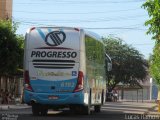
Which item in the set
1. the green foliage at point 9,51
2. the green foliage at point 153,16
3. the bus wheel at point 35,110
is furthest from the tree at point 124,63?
the green foliage at point 153,16

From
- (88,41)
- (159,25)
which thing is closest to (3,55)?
(88,41)

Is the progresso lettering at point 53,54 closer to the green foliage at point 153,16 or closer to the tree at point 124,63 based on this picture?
the green foliage at point 153,16

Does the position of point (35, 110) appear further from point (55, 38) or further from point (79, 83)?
point (55, 38)

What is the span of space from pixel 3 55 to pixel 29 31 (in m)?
19.2

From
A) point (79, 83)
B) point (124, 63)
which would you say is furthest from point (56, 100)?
point (124, 63)

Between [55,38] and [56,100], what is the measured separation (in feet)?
9.26

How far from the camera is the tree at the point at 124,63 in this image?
80.6m

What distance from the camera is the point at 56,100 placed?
23969 mm

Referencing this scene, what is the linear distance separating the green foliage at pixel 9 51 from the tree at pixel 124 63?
3708cm

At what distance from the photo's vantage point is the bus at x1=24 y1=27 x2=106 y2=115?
78.7 ft

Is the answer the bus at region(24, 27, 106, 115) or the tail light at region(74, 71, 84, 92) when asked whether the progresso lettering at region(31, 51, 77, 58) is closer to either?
the bus at region(24, 27, 106, 115)

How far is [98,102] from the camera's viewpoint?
29.0m

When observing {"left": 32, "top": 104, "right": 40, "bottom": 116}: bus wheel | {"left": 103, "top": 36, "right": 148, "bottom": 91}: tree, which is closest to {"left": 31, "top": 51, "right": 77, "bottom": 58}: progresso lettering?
{"left": 32, "top": 104, "right": 40, "bottom": 116}: bus wheel

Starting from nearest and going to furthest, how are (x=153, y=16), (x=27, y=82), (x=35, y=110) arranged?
(x=153, y=16), (x=27, y=82), (x=35, y=110)
